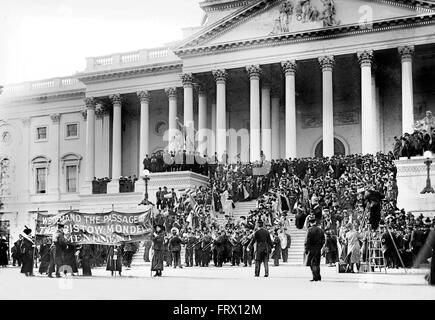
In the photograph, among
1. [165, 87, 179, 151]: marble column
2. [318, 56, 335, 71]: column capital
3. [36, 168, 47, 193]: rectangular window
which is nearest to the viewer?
[318, 56, 335, 71]: column capital

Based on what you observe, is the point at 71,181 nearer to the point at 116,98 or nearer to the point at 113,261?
the point at 116,98

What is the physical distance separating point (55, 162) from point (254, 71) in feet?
60.2

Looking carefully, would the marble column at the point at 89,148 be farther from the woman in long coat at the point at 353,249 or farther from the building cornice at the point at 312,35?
the woman in long coat at the point at 353,249

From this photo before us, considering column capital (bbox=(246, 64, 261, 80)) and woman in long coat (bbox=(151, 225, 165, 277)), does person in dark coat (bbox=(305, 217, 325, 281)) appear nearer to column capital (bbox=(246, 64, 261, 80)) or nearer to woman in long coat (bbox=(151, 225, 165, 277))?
woman in long coat (bbox=(151, 225, 165, 277))

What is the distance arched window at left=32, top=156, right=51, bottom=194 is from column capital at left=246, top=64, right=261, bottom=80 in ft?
58.2

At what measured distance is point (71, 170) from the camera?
55.7m

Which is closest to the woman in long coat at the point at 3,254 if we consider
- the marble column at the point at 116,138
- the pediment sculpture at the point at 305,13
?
the marble column at the point at 116,138

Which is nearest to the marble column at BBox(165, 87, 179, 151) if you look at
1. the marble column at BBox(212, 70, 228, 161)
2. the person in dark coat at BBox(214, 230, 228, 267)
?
the marble column at BBox(212, 70, 228, 161)

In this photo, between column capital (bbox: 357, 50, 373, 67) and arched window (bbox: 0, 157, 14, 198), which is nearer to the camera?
arched window (bbox: 0, 157, 14, 198)

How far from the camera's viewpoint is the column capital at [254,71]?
46.4 m

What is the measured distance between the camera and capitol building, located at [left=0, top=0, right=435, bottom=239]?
43594 millimetres

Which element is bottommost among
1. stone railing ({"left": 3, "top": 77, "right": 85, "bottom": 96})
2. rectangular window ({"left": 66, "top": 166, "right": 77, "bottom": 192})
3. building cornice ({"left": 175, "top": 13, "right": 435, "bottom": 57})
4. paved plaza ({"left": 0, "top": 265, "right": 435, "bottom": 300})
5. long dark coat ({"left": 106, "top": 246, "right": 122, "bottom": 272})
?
paved plaza ({"left": 0, "top": 265, "right": 435, "bottom": 300})

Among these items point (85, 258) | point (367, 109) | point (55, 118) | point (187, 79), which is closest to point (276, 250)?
point (85, 258)
